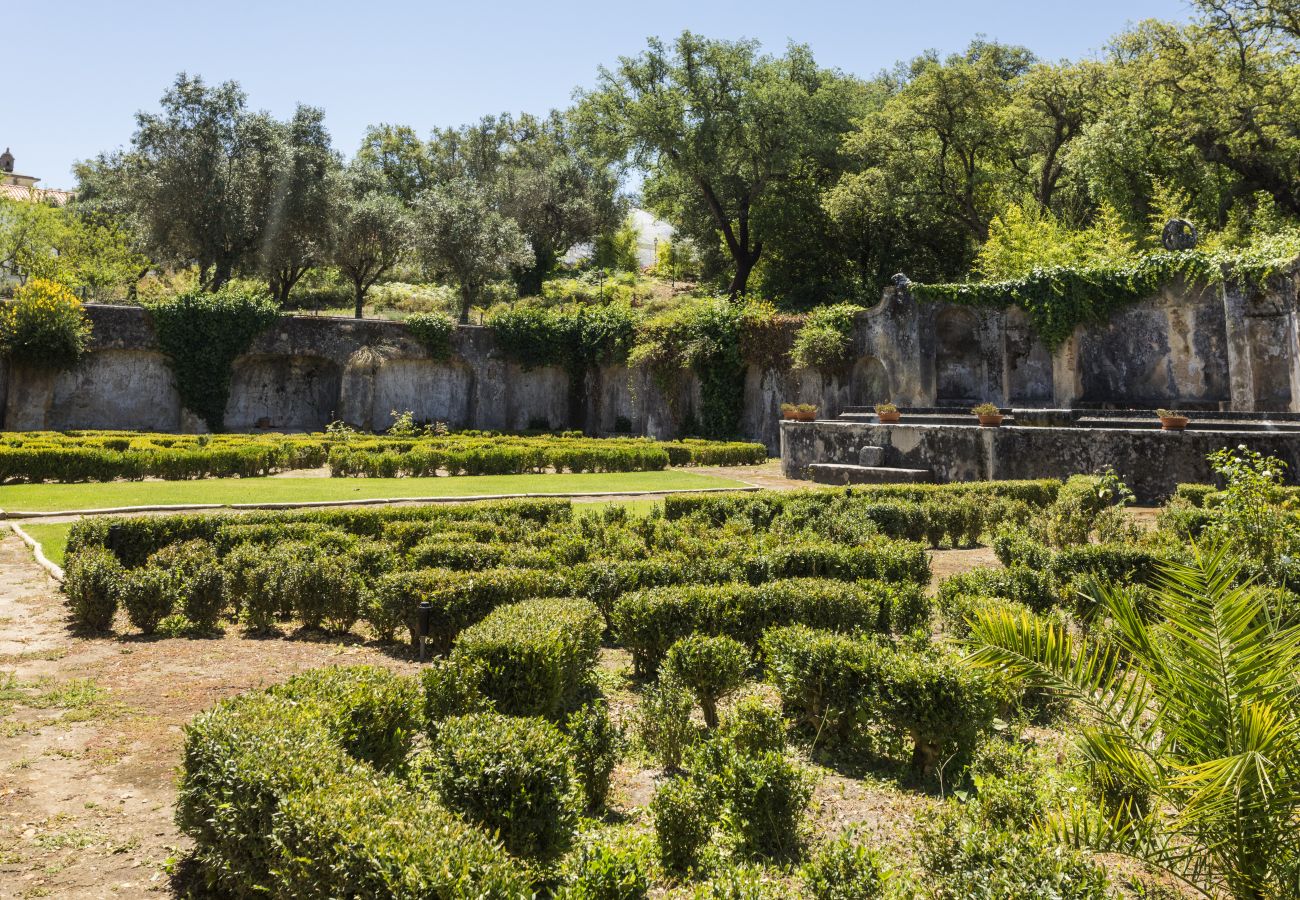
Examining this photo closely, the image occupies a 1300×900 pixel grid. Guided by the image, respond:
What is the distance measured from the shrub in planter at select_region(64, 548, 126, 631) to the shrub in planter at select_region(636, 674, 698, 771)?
5.21 meters

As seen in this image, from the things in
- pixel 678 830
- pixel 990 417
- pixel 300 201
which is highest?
pixel 300 201

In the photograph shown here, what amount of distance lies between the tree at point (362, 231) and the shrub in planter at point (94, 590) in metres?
31.2

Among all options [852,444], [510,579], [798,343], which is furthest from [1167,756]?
[798,343]

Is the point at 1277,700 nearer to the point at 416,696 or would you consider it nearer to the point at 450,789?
the point at 450,789

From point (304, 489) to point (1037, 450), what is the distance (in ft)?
47.2

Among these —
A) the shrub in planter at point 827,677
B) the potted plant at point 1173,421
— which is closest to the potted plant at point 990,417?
the potted plant at point 1173,421

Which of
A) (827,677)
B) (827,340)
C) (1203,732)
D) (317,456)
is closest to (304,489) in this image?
(317,456)

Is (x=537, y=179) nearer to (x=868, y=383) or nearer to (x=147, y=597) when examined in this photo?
(x=868, y=383)

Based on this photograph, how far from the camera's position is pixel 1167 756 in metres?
3.26

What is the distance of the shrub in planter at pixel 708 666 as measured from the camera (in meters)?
5.31

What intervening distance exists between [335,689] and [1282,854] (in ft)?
13.7

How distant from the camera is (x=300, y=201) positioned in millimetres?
35375

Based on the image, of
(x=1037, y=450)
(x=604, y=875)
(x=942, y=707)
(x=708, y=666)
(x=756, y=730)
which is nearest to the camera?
(x=604, y=875)

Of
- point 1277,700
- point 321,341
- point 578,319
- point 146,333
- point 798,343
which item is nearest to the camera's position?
point 1277,700
